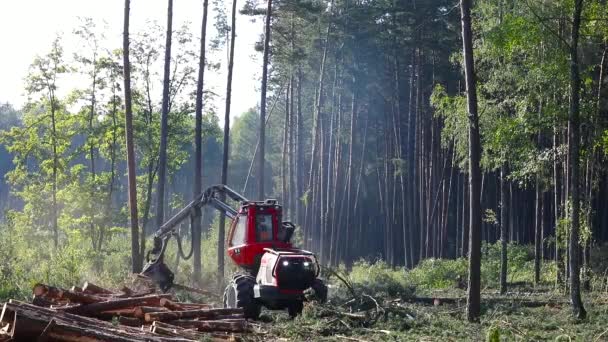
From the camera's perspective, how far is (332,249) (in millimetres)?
46656

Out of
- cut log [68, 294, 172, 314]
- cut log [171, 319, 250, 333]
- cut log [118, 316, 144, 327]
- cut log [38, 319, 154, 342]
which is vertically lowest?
cut log [171, 319, 250, 333]

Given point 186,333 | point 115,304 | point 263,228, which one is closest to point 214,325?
point 186,333

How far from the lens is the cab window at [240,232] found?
19.4 m

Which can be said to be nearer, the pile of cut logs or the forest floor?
the pile of cut logs

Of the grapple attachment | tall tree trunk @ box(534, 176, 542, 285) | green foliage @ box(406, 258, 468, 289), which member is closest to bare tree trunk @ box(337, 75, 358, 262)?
green foliage @ box(406, 258, 468, 289)

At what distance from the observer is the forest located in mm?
17656

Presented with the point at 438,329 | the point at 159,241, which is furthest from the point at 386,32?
the point at 438,329

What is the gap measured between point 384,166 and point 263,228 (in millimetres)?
32633

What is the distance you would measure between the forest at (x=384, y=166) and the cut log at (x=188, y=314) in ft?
2.90

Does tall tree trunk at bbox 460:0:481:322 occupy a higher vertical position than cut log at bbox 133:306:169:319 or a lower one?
higher

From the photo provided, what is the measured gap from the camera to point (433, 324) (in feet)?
52.6

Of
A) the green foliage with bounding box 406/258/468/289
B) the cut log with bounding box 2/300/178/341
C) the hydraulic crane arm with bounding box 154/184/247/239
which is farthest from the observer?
the green foliage with bounding box 406/258/468/289

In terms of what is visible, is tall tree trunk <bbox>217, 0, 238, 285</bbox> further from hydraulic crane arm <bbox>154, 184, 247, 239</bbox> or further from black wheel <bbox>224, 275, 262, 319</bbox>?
black wheel <bbox>224, 275, 262, 319</bbox>

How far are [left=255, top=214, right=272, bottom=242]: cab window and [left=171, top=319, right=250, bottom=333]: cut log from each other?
458 centimetres
